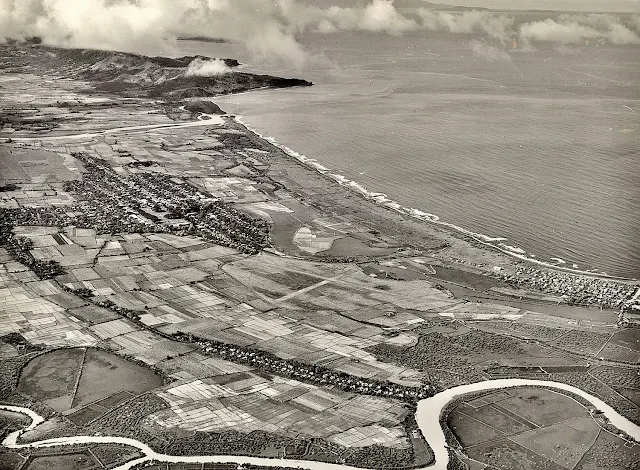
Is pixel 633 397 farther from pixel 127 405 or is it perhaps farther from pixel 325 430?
pixel 127 405

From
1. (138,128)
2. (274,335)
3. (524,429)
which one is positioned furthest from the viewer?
(138,128)

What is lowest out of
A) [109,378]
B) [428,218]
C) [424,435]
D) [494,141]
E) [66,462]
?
[424,435]

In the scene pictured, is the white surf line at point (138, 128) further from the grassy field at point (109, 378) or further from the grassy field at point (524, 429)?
the grassy field at point (524, 429)

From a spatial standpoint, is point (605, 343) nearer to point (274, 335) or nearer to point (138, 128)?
point (274, 335)

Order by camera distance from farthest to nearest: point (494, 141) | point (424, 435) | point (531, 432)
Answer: point (494, 141)
point (531, 432)
point (424, 435)

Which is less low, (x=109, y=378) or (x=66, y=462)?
(x=109, y=378)

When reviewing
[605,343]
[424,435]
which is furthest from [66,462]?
[605,343]

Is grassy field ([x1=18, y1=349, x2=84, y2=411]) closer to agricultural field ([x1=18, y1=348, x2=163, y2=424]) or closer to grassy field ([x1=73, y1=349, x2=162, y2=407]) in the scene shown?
agricultural field ([x1=18, y1=348, x2=163, y2=424])
